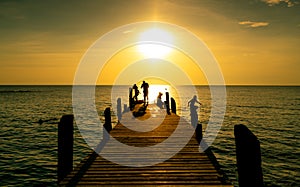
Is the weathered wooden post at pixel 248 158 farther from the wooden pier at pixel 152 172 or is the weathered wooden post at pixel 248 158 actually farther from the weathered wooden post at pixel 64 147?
the weathered wooden post at pixel 64 147

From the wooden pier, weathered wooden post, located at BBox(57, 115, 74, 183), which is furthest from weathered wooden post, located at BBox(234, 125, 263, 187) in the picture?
weathered wooden post, located at BBox(57, 115, 74, 183)

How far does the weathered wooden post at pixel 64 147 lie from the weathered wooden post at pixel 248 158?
435cm

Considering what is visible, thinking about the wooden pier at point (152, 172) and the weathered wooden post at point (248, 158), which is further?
the wooden pier at point (152, 172)

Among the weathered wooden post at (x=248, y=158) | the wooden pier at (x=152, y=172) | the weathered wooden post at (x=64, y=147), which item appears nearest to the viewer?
the weathered wooden post at (x=248, y=158)

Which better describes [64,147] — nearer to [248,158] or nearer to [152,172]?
Result: [152,172]

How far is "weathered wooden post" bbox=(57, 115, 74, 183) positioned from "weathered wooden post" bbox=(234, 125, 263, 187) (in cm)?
435

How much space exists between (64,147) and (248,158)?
15.2 feet

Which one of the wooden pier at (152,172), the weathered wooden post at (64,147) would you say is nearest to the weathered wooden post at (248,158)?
the wooden pier at (152,172)

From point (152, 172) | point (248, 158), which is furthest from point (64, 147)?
point (248, 158)

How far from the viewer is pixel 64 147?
7129 mm

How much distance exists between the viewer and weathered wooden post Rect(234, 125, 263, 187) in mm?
4523

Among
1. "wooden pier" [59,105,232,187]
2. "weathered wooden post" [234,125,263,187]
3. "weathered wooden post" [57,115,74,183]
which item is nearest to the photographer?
"weathered wooden post" [234,125,263,187]

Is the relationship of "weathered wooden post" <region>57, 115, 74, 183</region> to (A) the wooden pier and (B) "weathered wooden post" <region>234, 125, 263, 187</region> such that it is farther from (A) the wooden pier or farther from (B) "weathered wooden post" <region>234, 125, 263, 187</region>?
(B) "weathered wooden post" <region>234, 125, 263, 187</region>

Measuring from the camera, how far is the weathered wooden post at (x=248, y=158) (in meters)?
4.52
